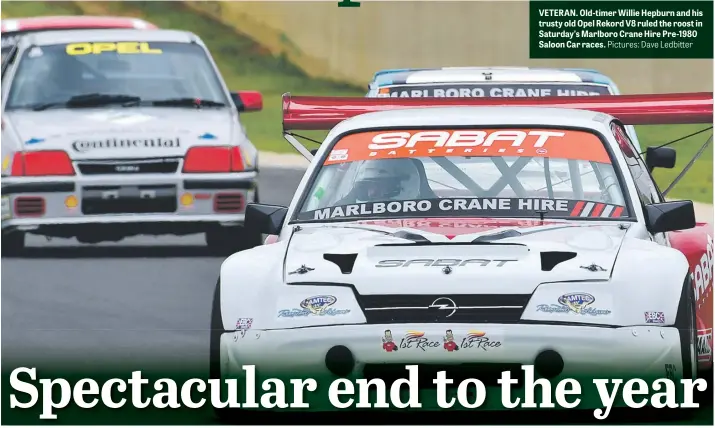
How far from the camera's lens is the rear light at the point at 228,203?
15102 millimetres

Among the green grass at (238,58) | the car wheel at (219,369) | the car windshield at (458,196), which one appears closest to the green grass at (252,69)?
the green grass at (238,58)

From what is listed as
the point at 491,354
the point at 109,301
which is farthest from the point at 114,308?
the point at 491,354

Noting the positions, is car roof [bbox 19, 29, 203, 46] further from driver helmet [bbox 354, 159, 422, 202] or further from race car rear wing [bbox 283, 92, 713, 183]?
driver helmet [bbox 354, 159, 422, 202]

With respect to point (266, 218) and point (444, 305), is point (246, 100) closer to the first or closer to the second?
point (266, 218)

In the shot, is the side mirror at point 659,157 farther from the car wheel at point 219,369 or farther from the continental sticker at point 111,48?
the continental sticker at point 111,48

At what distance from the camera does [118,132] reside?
15.1 meters

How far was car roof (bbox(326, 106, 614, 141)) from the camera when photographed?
9141 millimetres

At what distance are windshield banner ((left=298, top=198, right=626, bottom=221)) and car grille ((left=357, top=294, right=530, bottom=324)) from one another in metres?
1.04

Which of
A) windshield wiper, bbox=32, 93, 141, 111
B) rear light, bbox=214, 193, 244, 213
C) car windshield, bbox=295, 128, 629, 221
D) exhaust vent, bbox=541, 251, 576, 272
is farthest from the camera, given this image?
windshield wiper, bbox=32, 93, 141, 111

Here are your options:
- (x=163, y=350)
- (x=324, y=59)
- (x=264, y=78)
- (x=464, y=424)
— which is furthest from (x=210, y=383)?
(x=264, y=78)

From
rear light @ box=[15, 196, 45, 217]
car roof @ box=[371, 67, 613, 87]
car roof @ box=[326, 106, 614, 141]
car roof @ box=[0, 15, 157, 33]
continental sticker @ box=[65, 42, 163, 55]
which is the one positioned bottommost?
rear light @ box=[15, 196, 45, 217]

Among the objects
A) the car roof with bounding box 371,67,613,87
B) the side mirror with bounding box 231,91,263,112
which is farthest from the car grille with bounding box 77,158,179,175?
the car roof with bounding box 371,67,613,87

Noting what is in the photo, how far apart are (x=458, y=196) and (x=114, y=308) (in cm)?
400

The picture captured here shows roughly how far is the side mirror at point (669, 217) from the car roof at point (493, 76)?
204 inches
